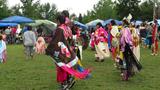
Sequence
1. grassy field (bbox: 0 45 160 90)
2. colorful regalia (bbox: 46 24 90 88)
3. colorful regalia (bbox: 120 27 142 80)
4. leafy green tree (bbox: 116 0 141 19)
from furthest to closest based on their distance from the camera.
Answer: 1. leafy green tree (bbox: 116 0 141 19)
2. colorful regalia (bbox: 120 27 142 80)
3. grassy field (bbox: 0 45 160 90)
4. colorful regalia (bbox: 46 24 90 88)

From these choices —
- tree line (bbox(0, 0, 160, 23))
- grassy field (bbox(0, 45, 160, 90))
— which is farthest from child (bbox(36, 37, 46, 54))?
tree line (bbox(0, 0, 160, 23))

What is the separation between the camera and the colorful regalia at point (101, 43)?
64.8 ft

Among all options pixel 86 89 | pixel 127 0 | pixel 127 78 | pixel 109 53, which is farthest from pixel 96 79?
pixel 127 0

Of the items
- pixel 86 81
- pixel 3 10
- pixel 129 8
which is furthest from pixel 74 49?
pixel 3 10

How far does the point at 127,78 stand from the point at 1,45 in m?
8.03

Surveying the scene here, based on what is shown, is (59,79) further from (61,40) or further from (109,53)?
(109,53)

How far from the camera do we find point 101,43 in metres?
20.0

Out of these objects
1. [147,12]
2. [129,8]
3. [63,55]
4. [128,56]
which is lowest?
[128,56]

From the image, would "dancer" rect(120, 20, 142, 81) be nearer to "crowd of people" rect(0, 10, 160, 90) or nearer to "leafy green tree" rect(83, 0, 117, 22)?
"crowd of people" rect(0, 10, 160, 90)

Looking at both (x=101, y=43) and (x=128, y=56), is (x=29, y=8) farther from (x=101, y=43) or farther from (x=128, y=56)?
(x=128, y=56)

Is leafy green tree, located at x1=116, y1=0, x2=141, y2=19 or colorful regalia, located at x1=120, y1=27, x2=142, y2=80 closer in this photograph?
colorful regalia, located at x1=120, y1=27, x2=142, y2=80

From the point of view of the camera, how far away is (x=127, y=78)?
13336mm

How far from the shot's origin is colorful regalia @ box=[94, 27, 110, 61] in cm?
1974

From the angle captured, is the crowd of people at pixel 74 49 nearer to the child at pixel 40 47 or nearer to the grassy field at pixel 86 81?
the grassy field at pixel 86 81
